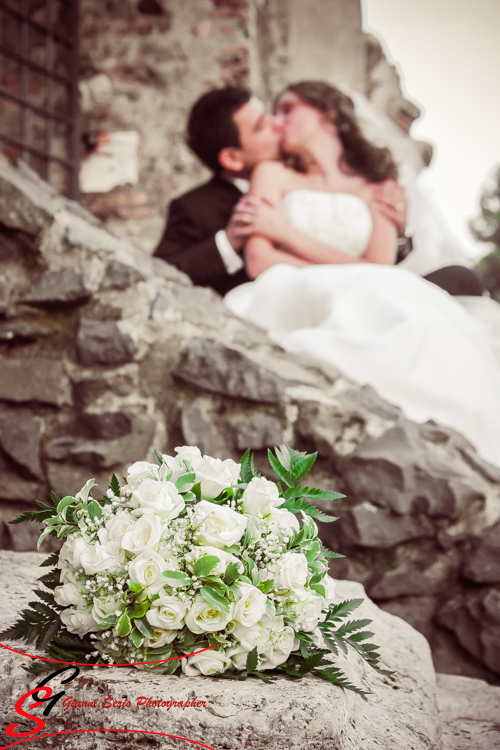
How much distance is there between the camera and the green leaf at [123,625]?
801mm

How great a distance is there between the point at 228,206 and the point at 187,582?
9.16 ft

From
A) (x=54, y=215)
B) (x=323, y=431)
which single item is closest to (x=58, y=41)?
(x=54, y=215)

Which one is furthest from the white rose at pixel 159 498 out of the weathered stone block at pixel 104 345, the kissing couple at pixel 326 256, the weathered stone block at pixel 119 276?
the kissing couple at pixel 326 256

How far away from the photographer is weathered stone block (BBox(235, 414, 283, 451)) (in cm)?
182

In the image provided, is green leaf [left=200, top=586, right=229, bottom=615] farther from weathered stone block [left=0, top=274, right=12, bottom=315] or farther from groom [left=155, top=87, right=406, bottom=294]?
groom [left=155, top=87, right=406, bottom=294]

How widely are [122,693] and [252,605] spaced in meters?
0.18

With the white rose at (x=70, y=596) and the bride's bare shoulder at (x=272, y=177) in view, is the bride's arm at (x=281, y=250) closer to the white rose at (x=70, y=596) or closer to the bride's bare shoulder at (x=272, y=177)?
the bride's bare shoulder at (x=272, y=177)

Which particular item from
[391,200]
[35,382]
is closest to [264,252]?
[391,200]

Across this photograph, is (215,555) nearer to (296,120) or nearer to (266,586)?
(266,586)

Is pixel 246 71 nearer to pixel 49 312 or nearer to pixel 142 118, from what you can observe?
pixel 142 118

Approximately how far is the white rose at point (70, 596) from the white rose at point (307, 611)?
0.27 meters

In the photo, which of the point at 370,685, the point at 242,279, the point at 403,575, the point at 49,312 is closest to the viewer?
the point at 370,685

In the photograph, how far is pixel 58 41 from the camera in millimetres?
3902

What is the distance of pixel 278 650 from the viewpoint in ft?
2.83
